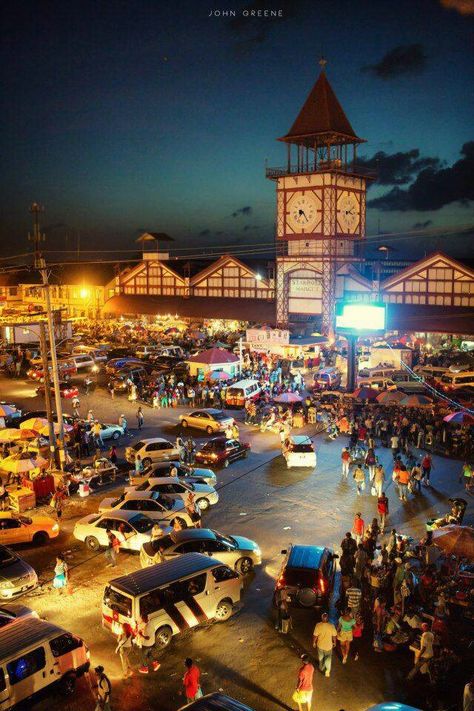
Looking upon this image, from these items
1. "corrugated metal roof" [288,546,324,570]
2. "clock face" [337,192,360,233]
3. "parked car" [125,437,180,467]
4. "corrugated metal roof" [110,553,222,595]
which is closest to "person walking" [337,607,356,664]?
"corrugated metal roof" [288,546,324,570]

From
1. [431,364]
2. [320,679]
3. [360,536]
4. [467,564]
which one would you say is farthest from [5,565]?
[431,364]

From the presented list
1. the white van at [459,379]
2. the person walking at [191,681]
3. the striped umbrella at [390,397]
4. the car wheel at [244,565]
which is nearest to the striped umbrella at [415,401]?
the striped umbrella at [390,397]

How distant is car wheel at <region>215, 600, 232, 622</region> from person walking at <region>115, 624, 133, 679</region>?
6.48 feet

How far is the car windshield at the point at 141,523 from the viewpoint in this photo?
620 inches

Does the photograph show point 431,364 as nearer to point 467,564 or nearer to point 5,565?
point 467,564

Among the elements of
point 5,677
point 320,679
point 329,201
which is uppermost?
point 329,201

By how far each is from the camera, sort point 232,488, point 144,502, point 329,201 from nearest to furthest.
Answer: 1. point 144,502
2. point 232,488
3. point 329,201

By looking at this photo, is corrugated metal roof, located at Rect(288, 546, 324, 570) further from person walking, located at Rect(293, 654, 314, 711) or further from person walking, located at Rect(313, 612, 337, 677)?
person walking, located at Rect(293, 654, 314, 711)

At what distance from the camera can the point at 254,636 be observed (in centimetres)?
1190

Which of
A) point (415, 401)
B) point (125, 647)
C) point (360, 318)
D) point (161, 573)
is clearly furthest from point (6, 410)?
point (125, 647)

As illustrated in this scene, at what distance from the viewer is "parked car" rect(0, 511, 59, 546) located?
639 inches

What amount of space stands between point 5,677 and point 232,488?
Answer: 11.8 meters

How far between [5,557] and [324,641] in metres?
7.99

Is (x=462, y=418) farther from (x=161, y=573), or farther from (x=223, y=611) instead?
(x=161, y=573)
